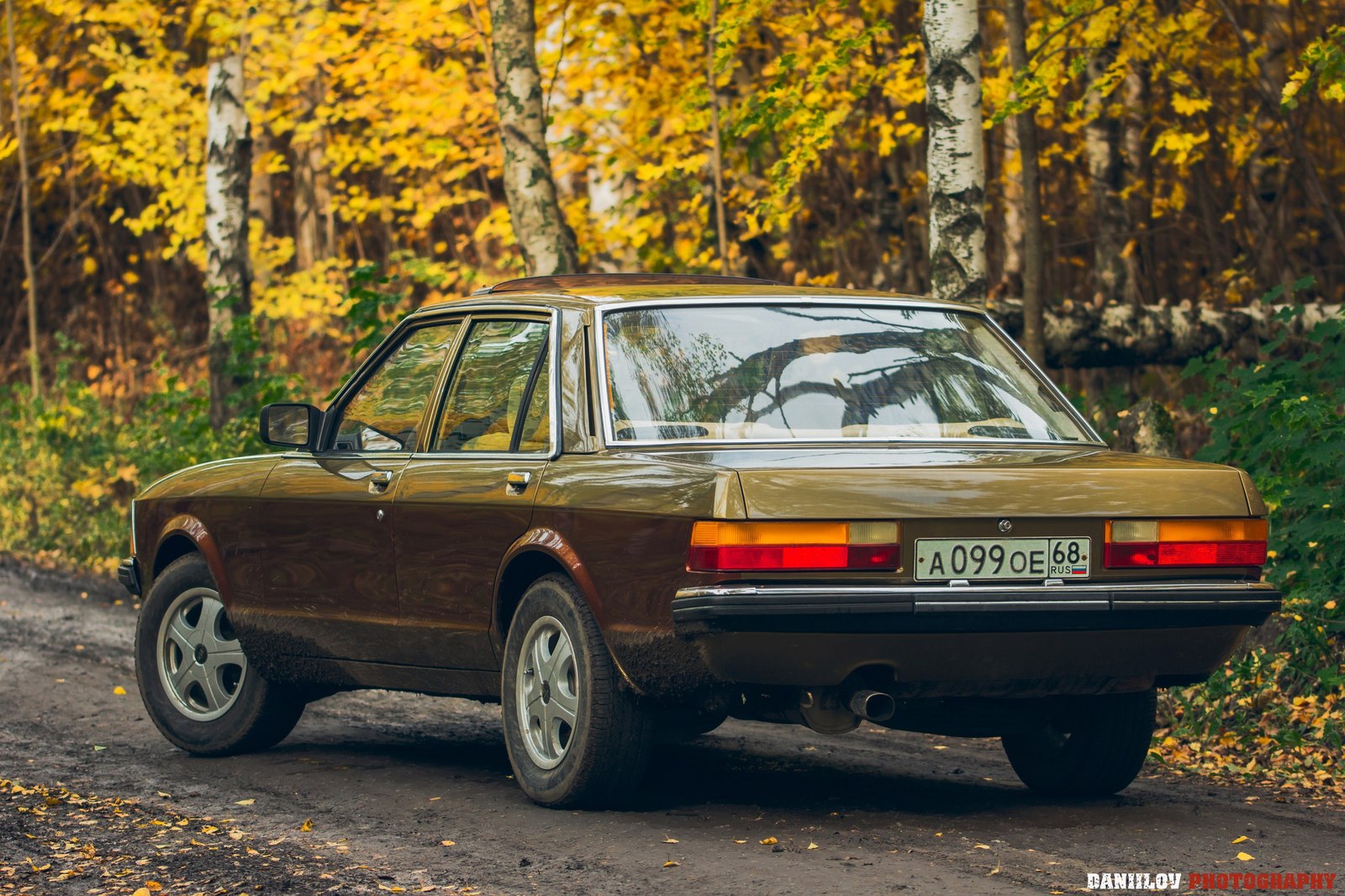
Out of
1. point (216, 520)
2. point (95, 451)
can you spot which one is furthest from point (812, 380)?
point (95, 451)

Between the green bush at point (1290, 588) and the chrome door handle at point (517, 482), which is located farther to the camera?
the green bush at point (1290, 588)

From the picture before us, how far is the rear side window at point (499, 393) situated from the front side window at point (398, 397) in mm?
172

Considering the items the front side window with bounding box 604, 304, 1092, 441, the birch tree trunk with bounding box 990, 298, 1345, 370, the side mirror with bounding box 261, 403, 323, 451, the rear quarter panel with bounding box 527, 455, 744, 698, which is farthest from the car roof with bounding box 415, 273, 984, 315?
the birch tree trunk with bounding box 990, 298, 1345, 370

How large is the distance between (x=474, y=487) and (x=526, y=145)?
769cm

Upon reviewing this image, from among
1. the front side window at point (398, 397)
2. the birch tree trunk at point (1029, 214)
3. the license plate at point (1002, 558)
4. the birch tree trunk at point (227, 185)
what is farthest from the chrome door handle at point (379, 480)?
the birch tree trunk at point (227, 185)

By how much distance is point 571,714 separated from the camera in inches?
238

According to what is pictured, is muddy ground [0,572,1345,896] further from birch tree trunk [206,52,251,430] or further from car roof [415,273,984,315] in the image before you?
birch tree trunk [206,52,251,430]

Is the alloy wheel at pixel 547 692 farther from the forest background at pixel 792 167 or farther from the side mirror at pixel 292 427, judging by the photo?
the forest background at pixel 792 167

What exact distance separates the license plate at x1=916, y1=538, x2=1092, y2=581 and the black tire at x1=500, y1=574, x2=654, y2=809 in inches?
42.6

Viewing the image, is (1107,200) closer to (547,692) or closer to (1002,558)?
(547,692)

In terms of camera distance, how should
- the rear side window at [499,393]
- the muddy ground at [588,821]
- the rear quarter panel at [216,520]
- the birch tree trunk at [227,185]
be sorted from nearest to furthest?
the muddy ground at [588,821] → the rear side window at [499,393] → the rear quarter panel at [216,520] → the birch tree trunk at [227,185]

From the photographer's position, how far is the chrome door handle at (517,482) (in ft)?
20.4

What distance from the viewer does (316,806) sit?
6371 mm

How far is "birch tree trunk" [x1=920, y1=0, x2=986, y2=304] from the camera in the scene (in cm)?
1086
